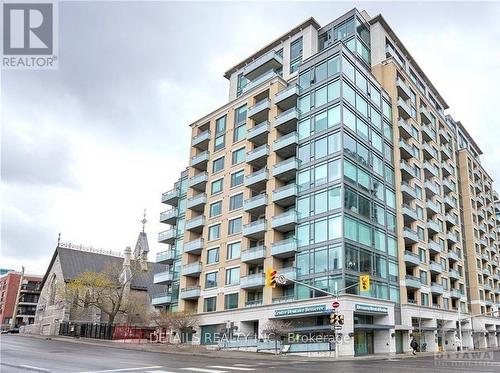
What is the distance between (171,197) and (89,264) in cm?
3325

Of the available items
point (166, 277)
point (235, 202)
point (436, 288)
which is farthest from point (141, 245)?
point (436, 288)

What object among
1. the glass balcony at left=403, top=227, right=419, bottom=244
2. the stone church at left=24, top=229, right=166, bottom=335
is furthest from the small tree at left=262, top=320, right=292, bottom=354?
the stone church at left=24, top=229, right=166, bottom=335

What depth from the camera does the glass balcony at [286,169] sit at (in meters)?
50.1

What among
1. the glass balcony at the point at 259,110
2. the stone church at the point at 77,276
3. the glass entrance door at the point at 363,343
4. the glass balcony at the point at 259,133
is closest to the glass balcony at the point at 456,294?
the glass entrance door at the point at 363,343

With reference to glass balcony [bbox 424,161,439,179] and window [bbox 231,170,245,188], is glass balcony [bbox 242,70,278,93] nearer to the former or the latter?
window [bbox 231,170,245,188]

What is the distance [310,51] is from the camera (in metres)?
57.1

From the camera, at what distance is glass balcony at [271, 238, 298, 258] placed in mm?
47031

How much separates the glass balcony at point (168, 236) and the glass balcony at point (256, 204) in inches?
627

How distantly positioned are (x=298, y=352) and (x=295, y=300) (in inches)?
245

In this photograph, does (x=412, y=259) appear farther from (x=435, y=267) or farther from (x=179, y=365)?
(x=179, y=365)

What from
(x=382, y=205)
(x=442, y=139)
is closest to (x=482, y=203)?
(x=442, y=139)

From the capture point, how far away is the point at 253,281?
4906cm

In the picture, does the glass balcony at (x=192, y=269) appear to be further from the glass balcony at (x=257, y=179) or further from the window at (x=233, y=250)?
the glass balcony at (x=257, y=179)

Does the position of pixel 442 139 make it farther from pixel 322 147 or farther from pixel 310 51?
pixel 322 147
